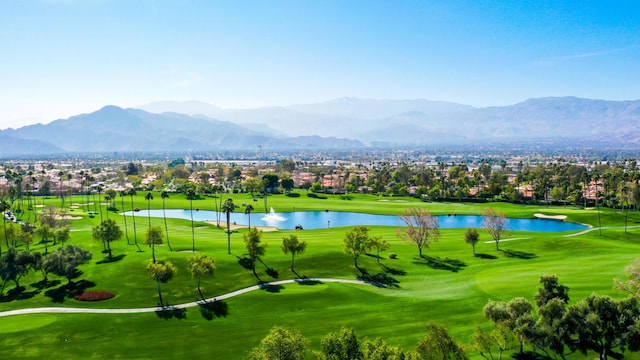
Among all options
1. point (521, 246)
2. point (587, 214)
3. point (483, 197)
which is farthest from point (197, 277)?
point (483, 197)

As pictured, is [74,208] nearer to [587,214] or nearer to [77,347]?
[77,347]

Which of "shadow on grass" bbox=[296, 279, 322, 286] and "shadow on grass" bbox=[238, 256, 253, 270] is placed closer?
"shadow on grass" bbox=[296, 279, 322, 286]

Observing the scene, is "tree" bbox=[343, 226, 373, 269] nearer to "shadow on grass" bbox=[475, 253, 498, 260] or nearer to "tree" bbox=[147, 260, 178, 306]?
"shadow on grass" bbox=[475, 253, 498, 260]

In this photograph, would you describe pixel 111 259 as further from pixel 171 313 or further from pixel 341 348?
pixel 341 348

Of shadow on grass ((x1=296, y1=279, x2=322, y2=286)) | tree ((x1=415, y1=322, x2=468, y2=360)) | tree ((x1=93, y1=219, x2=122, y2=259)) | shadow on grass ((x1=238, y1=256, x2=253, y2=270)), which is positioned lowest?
shadow on grass ((x1=296, y1=279, x2=322, y2=286))

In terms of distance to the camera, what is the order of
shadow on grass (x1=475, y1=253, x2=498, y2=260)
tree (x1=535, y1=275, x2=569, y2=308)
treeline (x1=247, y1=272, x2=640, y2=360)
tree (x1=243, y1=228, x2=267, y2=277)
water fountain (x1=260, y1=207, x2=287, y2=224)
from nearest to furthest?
treeline (x1=247, y1=272, x2=640, y2=360) → tree (x1=535, y1=275, x2=569, y2=308) → tree (x1=243, y1=228, x2=267, y2=277) → shadow on grass (x1=475, y1=253, x2=498, y2=260) → water fountain (x1=260, y1=207, x2=287, y2=224)

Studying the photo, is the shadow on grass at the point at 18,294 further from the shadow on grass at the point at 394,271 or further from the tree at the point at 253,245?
the shadow on grass at the point at 394,271

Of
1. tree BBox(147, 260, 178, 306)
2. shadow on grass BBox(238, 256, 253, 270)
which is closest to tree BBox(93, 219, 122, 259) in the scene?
tree BBox(147, 260, 178, 306)
